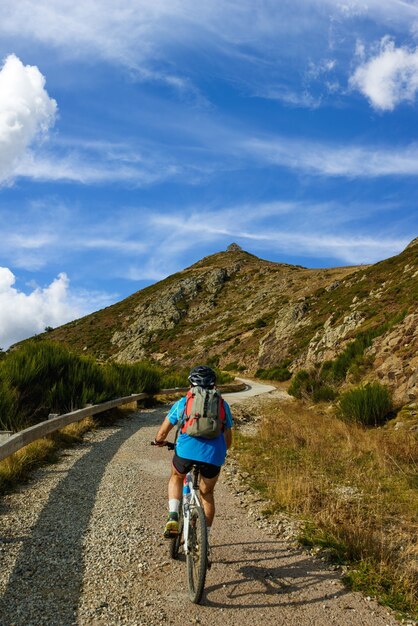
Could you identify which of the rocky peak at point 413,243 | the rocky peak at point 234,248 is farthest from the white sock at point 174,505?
the rocky peak at point 234,248

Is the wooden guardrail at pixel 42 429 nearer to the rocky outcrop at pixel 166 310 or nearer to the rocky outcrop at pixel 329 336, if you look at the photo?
the rocky outcrop at pixel 329 336

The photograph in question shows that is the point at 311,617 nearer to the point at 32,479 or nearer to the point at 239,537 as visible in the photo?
the point at 239,537

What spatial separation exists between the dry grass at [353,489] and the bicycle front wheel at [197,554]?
5.24 ft

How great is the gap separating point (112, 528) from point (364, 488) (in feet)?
14.4

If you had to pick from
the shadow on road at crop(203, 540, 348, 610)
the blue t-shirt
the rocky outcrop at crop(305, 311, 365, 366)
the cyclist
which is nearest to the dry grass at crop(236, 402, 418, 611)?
the shadow on road at crop(203, 540, 348, 610)

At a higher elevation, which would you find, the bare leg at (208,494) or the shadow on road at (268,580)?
the bare leg at (208,494)

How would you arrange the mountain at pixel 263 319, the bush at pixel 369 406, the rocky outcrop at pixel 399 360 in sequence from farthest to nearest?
the mountain at pixel 263 319 → the rocky outcrop at pixel 399 360 → the bush at pixel 369 406

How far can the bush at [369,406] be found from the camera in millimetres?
13320

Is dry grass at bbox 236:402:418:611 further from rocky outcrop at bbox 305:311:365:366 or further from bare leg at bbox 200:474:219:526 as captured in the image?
rocky outcrop at bbox 305:311:365:366

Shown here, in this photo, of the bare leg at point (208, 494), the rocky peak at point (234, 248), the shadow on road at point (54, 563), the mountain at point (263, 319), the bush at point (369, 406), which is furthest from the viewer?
the rocky peak at point (234, 248)

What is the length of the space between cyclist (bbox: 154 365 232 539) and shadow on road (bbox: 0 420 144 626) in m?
1.08

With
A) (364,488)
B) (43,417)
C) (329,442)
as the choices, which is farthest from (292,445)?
(43,417)

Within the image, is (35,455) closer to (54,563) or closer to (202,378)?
(54,563)

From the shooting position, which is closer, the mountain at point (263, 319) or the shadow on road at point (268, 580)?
the shadow on road at point (268, 580)
